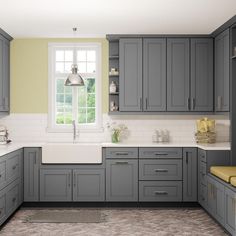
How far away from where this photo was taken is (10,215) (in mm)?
5824

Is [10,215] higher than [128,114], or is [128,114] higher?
[128,114]

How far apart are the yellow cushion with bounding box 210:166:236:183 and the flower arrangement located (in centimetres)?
167

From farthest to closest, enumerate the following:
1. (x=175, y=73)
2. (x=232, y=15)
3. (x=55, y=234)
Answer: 1. (x=175, y=73)
2. (x=232, y=15)
3. (x=55, y=234)

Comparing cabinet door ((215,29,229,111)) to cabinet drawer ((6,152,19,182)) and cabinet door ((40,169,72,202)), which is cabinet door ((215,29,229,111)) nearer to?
cabinet door ((40,169,72,202))

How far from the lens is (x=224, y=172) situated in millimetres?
5281

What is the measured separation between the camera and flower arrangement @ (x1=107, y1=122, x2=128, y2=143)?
271 inches

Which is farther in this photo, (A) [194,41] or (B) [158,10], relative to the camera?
(A) [194,41]

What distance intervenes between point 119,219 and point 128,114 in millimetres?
1735

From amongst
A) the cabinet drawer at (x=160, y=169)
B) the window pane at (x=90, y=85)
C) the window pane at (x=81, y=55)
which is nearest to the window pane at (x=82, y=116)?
the window pane at (x=90, y=85)

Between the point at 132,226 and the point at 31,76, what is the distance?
296cm

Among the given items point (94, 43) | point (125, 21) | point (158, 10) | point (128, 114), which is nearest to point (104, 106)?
point (128, 114)

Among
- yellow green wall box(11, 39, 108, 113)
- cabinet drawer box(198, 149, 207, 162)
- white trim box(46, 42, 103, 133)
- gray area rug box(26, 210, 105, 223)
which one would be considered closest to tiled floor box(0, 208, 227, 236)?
gray area rug box(26, 210, 105, 223)

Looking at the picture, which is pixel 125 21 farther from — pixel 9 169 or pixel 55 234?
pixel 55 234

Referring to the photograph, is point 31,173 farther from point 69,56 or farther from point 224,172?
point 224,172
